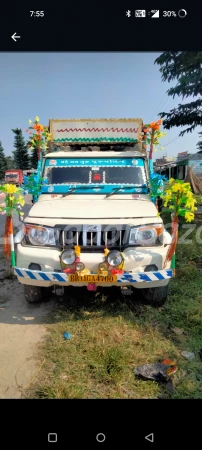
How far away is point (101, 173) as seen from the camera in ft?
14.9

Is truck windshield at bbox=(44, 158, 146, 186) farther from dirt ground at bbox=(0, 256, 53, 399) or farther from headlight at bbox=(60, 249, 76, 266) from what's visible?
dirt ground at bbox=(0, 256, 53, 399)

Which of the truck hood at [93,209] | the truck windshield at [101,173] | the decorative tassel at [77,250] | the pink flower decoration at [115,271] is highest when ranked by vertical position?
the truck windshield at [101,173]

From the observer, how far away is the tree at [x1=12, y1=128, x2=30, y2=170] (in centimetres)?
4972

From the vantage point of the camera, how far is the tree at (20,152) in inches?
1957

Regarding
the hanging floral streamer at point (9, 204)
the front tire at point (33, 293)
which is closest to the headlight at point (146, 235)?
the front tire at point (33, 293)

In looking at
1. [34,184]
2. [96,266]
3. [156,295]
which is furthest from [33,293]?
[34,184]

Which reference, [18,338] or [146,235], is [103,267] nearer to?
[146,235]

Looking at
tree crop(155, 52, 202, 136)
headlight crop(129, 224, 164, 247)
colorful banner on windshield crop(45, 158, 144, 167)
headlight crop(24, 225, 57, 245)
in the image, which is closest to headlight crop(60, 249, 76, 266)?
headlight crop(24, 225, 57, 245)

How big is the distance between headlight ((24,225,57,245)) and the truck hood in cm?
19

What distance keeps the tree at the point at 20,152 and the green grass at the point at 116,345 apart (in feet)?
163

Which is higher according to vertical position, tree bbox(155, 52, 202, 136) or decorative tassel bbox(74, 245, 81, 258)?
tree bbox(155, 52, 202, 136)
